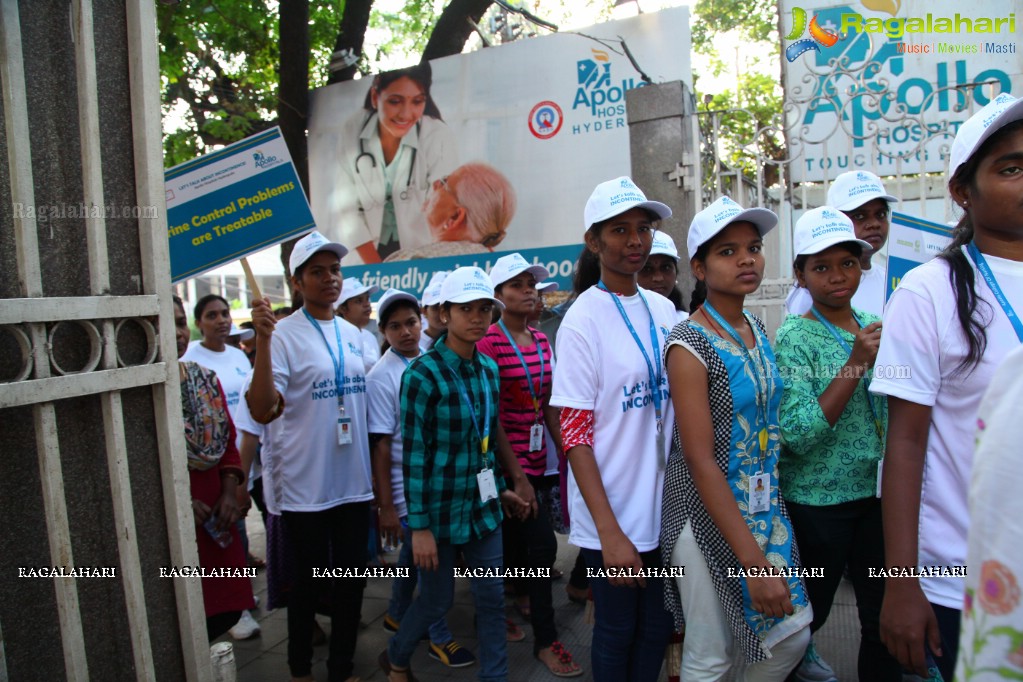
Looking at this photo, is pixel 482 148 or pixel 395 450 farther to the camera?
pixel 482 148

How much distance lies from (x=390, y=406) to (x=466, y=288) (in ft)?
3.11

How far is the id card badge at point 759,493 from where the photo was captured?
2236 mm

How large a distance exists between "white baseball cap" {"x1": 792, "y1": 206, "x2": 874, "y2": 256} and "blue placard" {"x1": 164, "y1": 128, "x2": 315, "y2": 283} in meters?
2.14

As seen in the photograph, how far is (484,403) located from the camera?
3.35 m

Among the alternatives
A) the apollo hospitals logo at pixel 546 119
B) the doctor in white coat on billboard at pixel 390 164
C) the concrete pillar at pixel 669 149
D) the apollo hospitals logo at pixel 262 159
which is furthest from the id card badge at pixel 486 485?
the doctor in white coat on billboard at pixel 390 164

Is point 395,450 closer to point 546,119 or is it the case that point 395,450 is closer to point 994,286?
point 994,286

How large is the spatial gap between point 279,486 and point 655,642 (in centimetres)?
189

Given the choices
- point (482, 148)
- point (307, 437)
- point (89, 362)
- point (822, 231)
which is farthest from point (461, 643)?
point (482, 148)

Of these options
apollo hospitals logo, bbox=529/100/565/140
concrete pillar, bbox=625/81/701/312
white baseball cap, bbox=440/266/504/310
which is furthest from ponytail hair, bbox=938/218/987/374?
apollo hospitals logo, bbox=529/100/565/140

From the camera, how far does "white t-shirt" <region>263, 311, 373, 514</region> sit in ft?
11.3

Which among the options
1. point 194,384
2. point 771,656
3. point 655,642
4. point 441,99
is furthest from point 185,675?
point 441,99

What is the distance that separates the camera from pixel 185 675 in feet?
7.81

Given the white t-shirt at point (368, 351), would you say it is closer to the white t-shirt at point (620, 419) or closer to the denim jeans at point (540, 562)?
the denim jeans at point (540, 562)

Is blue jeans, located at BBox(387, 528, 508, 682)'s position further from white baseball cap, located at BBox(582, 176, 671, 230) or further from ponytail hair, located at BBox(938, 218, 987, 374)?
ponytail hair, located at BBox(938, 218, 987, 374)
